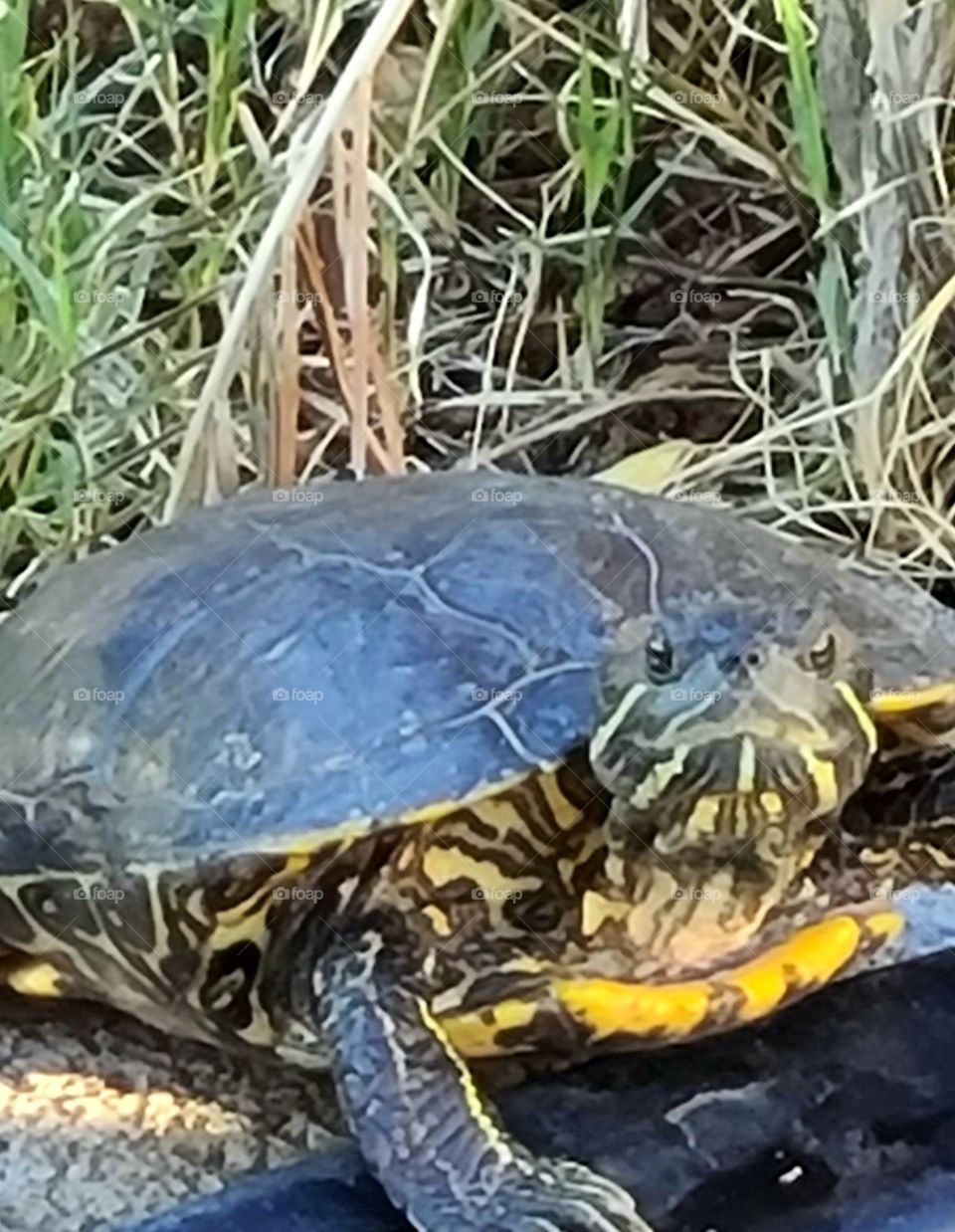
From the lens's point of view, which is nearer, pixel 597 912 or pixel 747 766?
pixel 747 766

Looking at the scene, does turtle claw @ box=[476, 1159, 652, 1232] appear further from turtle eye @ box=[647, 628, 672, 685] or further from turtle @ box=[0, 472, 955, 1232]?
turtle eye @ box=[647, 628, 672, 685]

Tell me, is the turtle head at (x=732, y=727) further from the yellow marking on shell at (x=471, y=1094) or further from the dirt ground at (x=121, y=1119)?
the dirt ground at (x=121, y=1119)

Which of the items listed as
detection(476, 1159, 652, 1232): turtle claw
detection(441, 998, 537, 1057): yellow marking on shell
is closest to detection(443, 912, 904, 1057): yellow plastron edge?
detection(441, 998, 537, 1057): yellow marking on shell

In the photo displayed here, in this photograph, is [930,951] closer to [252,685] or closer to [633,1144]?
[633,1144]

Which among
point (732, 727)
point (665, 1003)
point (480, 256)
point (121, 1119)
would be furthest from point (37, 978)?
point (480, 256)

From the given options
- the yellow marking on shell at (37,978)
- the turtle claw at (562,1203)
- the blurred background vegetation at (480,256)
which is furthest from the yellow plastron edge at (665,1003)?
the blurred background vegetation at (480,256)

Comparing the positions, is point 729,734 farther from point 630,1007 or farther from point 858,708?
point 630,1007

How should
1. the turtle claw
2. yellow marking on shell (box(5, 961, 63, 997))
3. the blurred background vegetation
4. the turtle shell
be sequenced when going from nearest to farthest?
the turtle claw → the turtle shell → yellow marking on shell (box(5, 961, 63, 997)) → the blurred background vegetation

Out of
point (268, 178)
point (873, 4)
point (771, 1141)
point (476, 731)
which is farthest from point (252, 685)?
point (873, 4)
